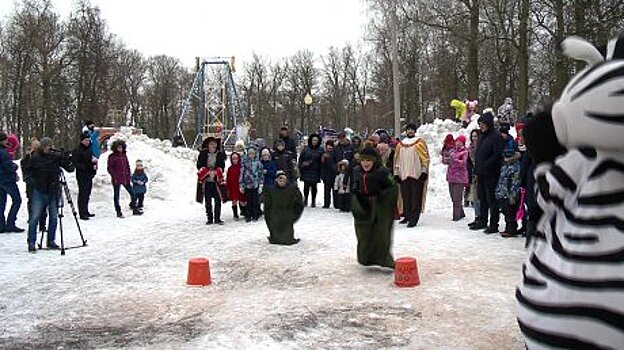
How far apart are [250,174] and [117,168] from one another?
346 cm

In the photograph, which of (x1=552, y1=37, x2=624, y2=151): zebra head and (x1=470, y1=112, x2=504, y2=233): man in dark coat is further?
(x1=470, y1=112, x2=504, y2=233): man in dark coat

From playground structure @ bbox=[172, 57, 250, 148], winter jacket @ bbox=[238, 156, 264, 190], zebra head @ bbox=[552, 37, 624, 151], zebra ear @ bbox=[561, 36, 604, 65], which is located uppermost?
playground structure @ bbox=[172, 57, 250, 148]

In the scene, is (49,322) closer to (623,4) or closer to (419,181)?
(419,181)

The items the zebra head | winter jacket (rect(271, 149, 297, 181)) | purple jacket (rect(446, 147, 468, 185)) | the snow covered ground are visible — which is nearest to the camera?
the zebra head

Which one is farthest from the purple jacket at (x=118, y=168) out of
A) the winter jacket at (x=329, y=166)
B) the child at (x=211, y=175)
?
the winter jacket at (x=329, y=166)

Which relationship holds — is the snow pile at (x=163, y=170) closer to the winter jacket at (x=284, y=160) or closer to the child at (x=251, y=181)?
the winter jacket at (x=284, y=160)

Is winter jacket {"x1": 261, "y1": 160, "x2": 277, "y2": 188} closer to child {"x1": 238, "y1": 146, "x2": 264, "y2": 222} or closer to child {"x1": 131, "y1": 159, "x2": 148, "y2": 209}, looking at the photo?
child {"x1": 238, "y1": 146, "x2": 264, "y2": 222}

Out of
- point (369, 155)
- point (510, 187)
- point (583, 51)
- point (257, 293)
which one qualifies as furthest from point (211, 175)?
point (583, 51)

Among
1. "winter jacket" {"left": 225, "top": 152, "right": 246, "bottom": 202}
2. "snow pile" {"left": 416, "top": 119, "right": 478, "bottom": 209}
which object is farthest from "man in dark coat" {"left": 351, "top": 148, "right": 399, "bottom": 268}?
"snow pile" {"left": 416, "top": 119, "right": 478, "bottom": 209}

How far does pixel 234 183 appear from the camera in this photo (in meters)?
13.0

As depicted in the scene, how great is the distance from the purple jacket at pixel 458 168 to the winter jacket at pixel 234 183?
4185 mm

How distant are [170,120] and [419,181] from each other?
2095 inches

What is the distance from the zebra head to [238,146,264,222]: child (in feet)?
34.7

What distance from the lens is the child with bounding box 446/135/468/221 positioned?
39.0 ft
